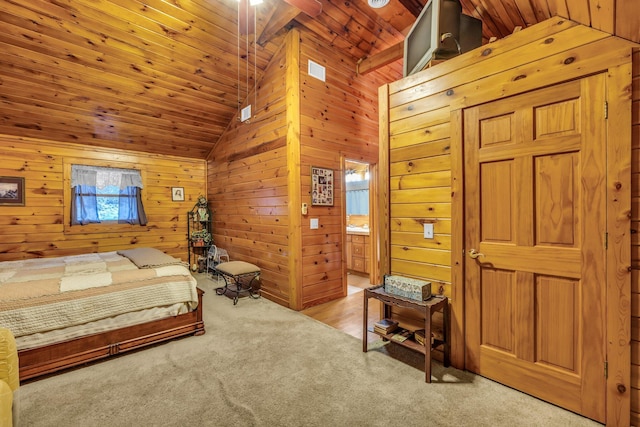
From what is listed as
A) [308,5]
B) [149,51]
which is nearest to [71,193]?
[149,51]

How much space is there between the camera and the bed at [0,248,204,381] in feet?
6.83

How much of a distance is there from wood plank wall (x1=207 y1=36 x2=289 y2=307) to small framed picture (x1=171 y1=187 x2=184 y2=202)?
0.97 meters

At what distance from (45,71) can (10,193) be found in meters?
1.97

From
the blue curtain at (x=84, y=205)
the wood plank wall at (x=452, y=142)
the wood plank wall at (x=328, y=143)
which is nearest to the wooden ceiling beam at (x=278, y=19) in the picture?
the wood plank wall at (x=328, y=143)

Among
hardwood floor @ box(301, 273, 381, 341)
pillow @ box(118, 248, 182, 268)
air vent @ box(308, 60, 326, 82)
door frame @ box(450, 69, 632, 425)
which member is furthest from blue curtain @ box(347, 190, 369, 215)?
door frame @ box(450, 69, 632, 425)

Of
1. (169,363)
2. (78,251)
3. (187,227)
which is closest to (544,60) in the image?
(169,363)

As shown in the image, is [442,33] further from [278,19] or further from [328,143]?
[278,19]

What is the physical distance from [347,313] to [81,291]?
2.58 meters

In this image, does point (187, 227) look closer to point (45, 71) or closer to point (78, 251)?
point (78, 251)

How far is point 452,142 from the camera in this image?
2156mm

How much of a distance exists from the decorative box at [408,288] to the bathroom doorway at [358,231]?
5.92 ft

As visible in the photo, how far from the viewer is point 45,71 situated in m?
3.35

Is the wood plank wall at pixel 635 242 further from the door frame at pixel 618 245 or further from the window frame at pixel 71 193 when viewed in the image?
the window frame at pixel 71 193

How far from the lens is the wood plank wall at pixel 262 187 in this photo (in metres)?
3.74
